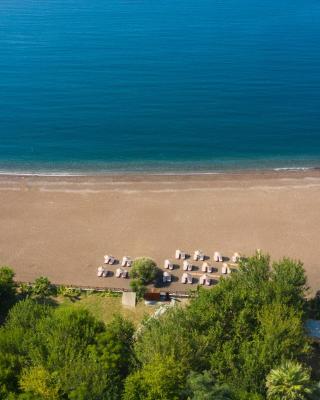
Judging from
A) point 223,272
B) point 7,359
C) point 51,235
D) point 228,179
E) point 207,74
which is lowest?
point 7,359

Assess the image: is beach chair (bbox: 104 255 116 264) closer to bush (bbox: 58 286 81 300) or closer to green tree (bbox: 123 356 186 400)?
bush (bbox: 58 286 81 300)

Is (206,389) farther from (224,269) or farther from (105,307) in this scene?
(224,269)

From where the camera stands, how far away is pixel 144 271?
3159cm

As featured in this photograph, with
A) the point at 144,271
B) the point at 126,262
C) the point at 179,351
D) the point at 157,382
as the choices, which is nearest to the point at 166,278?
the point at 144,271

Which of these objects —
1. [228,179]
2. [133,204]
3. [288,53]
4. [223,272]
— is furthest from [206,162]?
[288,53]

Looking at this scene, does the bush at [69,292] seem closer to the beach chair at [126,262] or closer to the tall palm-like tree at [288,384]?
the beach chair at [126,262]

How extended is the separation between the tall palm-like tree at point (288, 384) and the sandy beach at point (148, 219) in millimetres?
11875

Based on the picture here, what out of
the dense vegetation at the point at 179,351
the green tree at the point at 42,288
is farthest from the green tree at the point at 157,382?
the green tree at the point at 42,288

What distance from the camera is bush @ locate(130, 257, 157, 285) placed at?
104 ft

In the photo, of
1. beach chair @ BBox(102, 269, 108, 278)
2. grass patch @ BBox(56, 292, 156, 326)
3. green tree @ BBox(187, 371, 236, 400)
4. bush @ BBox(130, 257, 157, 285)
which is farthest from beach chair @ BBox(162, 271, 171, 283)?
green tree @ BBox(187, 371, 236, 400)

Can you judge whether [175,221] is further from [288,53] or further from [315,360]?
[288,53]

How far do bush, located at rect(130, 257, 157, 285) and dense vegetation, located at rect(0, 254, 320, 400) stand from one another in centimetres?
585

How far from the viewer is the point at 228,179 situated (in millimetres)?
45094

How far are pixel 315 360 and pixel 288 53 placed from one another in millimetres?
61577
